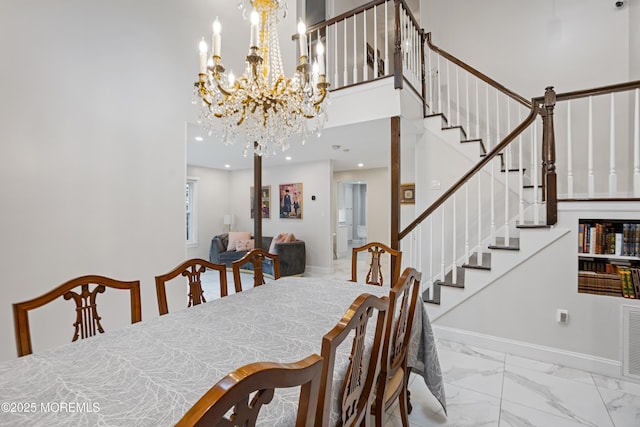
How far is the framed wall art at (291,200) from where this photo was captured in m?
6.36

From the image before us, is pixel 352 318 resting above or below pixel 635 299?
above

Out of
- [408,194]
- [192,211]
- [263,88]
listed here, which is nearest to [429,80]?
[408,194]

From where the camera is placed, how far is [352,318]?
0.83 meters

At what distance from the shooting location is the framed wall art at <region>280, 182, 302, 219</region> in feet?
20.9

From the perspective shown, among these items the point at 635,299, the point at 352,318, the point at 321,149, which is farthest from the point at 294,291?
the point at 321,149

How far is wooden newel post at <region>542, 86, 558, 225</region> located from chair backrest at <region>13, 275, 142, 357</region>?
3.01m

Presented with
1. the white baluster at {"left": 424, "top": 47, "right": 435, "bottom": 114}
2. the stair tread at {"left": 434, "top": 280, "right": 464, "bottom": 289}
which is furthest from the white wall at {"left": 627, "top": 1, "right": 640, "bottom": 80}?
the stair tread at {"left": 434, "top": 280, "right": 464, "bottom": 289}

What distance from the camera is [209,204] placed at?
7.04 metres

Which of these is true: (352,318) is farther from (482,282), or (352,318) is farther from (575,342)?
(575,342)

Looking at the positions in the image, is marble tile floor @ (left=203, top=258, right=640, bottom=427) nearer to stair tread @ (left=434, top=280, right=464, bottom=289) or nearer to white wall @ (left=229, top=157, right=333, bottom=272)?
stair tread @ (left=434, top=280, right=464, bottom=289)

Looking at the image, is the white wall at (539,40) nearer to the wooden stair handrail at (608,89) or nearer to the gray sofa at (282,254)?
the wooden stair handrail at (608,89)

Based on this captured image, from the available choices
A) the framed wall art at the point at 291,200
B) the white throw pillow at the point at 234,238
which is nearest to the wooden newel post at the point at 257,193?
the framed wall art at the point at 291,200

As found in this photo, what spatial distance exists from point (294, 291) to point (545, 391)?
6.24 feet

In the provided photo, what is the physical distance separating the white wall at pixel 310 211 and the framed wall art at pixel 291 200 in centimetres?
9
